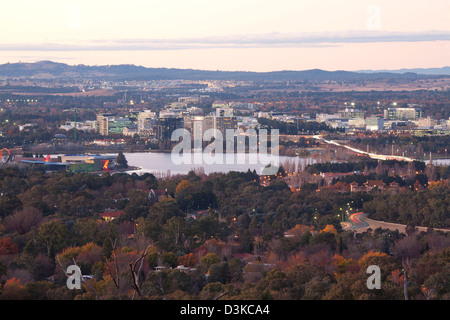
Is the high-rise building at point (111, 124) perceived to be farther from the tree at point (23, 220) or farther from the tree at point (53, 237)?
the tree at point (53, 237)

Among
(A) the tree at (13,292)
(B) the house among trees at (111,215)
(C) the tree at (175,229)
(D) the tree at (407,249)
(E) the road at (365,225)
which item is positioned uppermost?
(A) the tree at (13,292)

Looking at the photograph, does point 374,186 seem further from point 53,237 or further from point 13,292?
point 13,292

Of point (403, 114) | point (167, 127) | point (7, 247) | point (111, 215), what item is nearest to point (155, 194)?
point (111, 215)

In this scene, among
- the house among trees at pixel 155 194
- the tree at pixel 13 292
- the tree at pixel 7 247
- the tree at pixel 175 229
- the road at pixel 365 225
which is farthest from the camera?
the house among trees at pixel 155 194

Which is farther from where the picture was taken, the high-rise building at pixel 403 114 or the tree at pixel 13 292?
the high-rise building at pixel 403 114

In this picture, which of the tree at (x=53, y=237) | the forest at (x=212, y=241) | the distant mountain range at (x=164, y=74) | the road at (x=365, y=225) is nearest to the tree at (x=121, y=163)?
the forest at (x=212, y=241)

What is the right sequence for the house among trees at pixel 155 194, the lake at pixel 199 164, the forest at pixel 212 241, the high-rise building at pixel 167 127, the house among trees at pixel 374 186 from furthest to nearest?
the high-rise building at pixel 167 127 → the lake at pixel 199 164 → the house among trees at pixel 374 186 → the house among trees at pixel 155 194 → the forest at pixel 212 241

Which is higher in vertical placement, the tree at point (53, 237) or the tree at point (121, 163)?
the tree at point (53, 237)

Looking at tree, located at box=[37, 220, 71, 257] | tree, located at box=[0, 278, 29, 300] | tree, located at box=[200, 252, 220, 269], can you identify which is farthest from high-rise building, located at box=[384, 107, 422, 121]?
tree, located at box=[0, 278, 29, 300]
